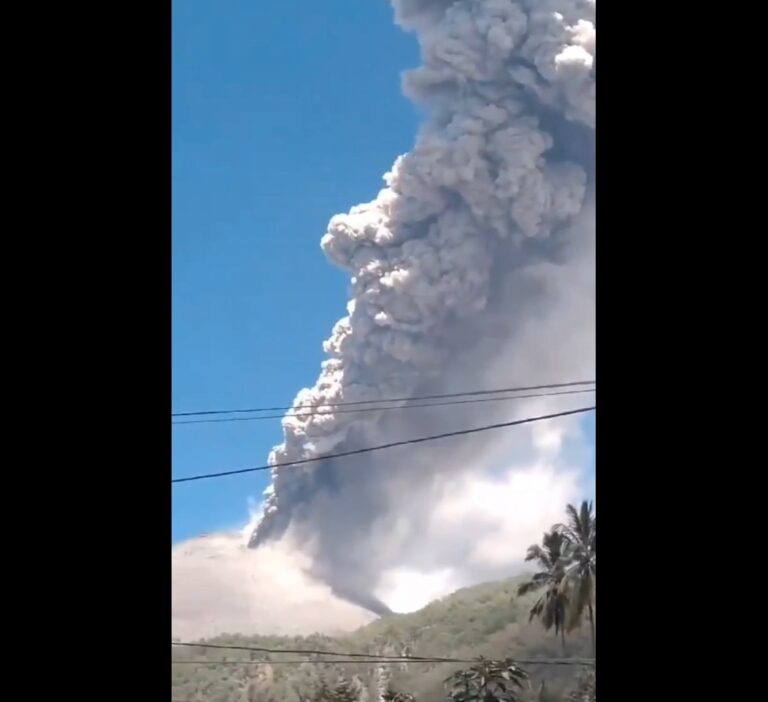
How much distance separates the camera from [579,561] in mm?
14375

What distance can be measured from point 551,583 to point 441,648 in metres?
4.47

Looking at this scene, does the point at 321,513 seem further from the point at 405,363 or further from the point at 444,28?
the point at 444,28

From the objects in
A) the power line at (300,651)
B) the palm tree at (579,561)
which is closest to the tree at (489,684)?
the palm tree at (579,561)

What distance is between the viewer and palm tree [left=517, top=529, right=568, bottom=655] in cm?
1552

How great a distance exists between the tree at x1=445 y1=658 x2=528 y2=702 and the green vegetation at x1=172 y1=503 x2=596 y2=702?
743 millimetres

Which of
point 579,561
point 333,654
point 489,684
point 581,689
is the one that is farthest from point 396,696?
point 489,684

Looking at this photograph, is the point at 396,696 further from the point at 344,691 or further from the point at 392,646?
→ the point at 392,646

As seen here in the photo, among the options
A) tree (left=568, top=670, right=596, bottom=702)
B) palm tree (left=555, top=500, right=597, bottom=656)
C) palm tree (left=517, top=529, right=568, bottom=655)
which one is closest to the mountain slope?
palm tree (left=517, top=529, right=568, bottom=655)

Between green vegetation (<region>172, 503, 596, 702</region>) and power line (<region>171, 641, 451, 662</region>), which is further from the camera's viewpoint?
power line (<region>171, 641, 451, 662</region>)

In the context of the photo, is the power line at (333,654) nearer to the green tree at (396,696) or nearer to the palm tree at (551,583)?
the green tree at (396,696)

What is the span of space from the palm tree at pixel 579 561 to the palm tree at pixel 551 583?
→ 0.14 meters

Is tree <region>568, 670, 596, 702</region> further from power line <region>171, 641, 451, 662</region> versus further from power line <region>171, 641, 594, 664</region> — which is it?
power line <region>171, 641, 451, 662</region>
